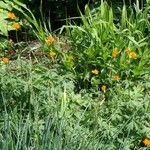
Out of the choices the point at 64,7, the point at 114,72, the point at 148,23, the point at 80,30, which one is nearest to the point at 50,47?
the point at 80,30

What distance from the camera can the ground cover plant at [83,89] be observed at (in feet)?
9.79

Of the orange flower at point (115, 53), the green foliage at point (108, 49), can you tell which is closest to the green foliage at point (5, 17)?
the green foliage at point (108, 49)

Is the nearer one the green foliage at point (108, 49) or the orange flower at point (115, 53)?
the orange flower at point (115, 53)

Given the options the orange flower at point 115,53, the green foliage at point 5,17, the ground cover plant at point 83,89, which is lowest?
the ground cover plant at point 83,89

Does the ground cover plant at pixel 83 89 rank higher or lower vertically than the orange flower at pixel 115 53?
lower

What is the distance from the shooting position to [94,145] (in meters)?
2.90

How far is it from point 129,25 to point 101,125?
1.44 metres

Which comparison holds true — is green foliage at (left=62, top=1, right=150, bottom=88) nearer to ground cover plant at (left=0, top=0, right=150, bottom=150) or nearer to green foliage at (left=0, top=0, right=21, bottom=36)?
ground cover plant at (left=0, top=0, right=150, bottom=150)

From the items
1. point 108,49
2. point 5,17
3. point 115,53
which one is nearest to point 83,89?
point 115,53

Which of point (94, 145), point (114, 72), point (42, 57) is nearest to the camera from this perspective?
point (94, 145)

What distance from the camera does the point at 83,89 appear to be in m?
3.99

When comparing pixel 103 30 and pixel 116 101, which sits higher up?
pixel 103 30

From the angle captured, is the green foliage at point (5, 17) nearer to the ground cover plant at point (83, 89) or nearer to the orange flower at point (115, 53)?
the ground cover plant at point (83, 89)

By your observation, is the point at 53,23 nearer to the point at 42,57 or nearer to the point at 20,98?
the point at 42,57
